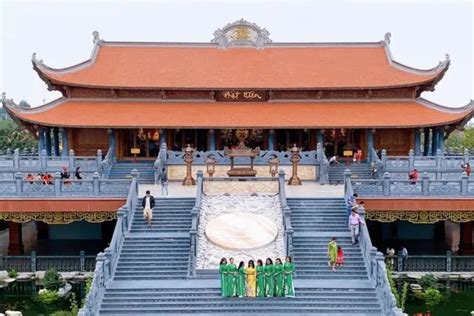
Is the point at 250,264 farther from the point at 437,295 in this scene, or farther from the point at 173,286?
the point at 437,295

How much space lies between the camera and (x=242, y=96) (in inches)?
1275

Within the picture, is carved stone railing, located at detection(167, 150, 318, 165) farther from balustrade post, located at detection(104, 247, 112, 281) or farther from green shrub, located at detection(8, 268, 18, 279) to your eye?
balustrade post, located at detection(104, 247, 112, 281)

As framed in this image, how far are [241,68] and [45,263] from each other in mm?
15412

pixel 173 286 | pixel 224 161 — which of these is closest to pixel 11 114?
pixel 224 161

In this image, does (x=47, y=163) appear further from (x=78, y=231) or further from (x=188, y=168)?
(x=188, y=168)

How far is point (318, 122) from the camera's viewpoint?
97.5 feet

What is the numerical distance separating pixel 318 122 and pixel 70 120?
38.5ft

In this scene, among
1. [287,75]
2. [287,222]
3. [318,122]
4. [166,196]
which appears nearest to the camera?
[287,222]

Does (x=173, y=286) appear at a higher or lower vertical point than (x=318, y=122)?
lower

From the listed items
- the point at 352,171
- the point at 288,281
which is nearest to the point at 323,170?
the point at 352,171

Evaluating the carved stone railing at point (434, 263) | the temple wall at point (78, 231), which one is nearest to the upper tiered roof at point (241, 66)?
the temple wall at point (78, 231)

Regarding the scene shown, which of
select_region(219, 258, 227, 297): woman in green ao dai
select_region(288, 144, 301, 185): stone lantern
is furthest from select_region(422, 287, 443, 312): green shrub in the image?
select_region(219, 258, 227, 297): woman in green ao dai

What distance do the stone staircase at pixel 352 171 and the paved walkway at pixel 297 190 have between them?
1637mm

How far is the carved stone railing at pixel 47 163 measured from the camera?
90.7ft
